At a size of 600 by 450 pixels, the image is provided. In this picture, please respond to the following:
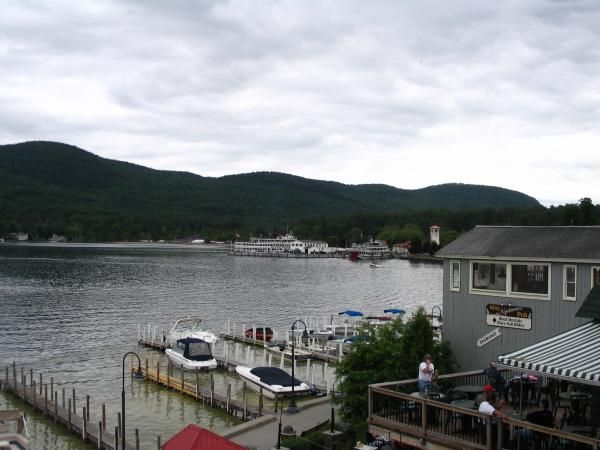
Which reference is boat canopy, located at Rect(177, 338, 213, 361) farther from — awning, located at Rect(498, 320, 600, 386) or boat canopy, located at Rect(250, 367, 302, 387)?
awning, located at Rect(498, 320, 600, 386)

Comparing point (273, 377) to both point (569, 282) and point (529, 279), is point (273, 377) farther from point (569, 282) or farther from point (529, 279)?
point (569, 282)

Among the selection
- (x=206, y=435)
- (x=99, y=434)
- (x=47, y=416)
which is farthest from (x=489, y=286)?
(x=47, y=416)

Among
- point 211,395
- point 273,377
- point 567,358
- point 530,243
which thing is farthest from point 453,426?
point 211,395

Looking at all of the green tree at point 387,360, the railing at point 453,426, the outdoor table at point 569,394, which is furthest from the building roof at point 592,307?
the green tree at point 387,360

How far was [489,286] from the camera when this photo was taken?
2045 cm

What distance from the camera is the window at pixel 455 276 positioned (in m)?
21.3

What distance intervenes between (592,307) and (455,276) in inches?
230

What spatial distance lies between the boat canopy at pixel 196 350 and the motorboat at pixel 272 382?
19.7 ft

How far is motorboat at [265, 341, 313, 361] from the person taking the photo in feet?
138

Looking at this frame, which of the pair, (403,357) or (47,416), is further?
(47,416)

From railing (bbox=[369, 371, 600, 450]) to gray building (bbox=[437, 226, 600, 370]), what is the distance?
3616 millimetres

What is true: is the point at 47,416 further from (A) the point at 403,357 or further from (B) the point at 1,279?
(B) the point at 1,279

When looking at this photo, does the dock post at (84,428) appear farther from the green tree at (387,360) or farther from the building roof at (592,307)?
the building roof at (592,307)

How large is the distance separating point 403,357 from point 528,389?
13.9 ft
